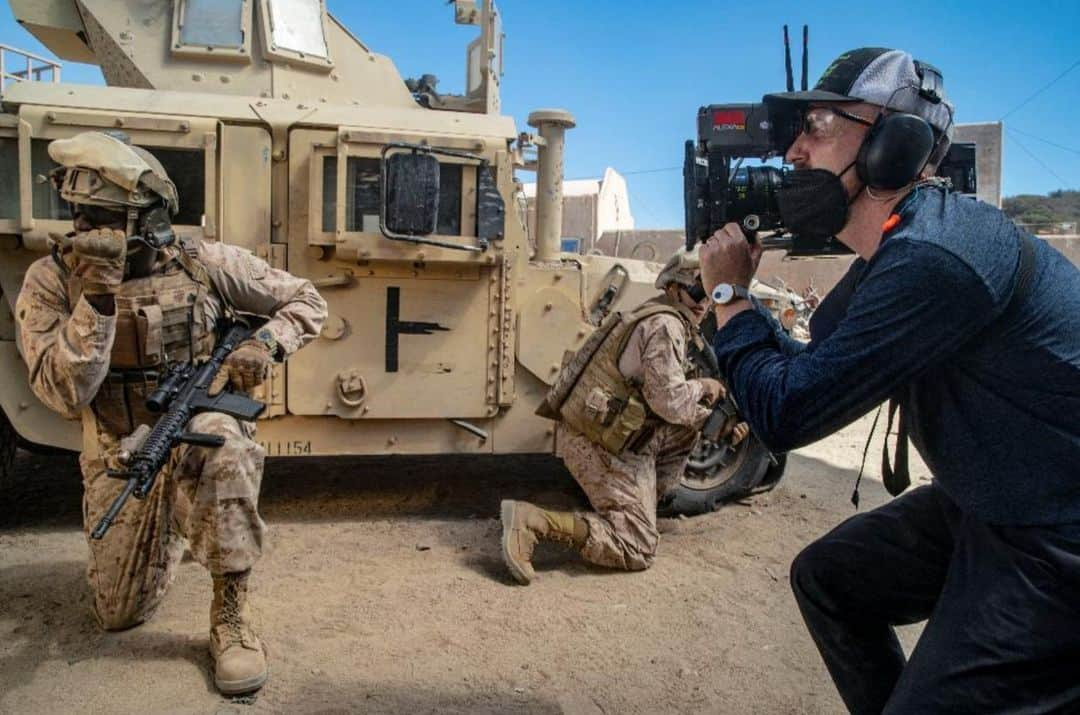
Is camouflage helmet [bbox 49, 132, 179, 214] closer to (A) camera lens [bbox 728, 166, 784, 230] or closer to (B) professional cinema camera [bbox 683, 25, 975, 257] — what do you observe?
(B) professional cinema camera [bbox 683, 25, 975, 257]

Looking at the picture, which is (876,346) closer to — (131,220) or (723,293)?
(723,293)

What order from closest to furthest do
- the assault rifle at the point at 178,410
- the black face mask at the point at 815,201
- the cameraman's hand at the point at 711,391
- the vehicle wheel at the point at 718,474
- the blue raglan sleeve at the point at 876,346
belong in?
the blue raglan sleeve at the point at 876,346 < the black face mask at the point at 815,201 < the assault rifle at the point at 178,410 < the cameraman's hand at the point at 711,391 < the vehicle wheel at the point at 718,474

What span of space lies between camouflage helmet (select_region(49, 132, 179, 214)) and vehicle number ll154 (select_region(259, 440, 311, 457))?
174 cm

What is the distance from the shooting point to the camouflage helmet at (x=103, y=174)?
305 cm

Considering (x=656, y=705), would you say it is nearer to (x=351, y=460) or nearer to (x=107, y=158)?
(x=107, y=158)

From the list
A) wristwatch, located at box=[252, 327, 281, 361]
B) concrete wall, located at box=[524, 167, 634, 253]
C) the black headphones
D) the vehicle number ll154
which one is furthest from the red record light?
concrete wall, located at box=[524, 167, 634, 253]

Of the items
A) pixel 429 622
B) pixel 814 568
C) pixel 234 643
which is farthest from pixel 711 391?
pixel 234 643

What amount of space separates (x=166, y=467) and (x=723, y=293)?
2308 millimetres

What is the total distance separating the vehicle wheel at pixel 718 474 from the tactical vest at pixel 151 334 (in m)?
2.91

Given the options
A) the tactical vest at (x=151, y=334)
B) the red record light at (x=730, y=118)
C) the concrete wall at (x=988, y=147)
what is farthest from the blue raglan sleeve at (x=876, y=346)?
the concrete wall at (x=988, y=147)

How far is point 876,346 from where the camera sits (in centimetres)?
159

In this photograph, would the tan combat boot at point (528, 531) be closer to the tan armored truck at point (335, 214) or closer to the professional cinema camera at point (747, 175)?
the tan armored truck at point (335, 214)

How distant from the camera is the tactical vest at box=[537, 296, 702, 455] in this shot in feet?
14.1

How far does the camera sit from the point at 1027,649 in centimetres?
159
